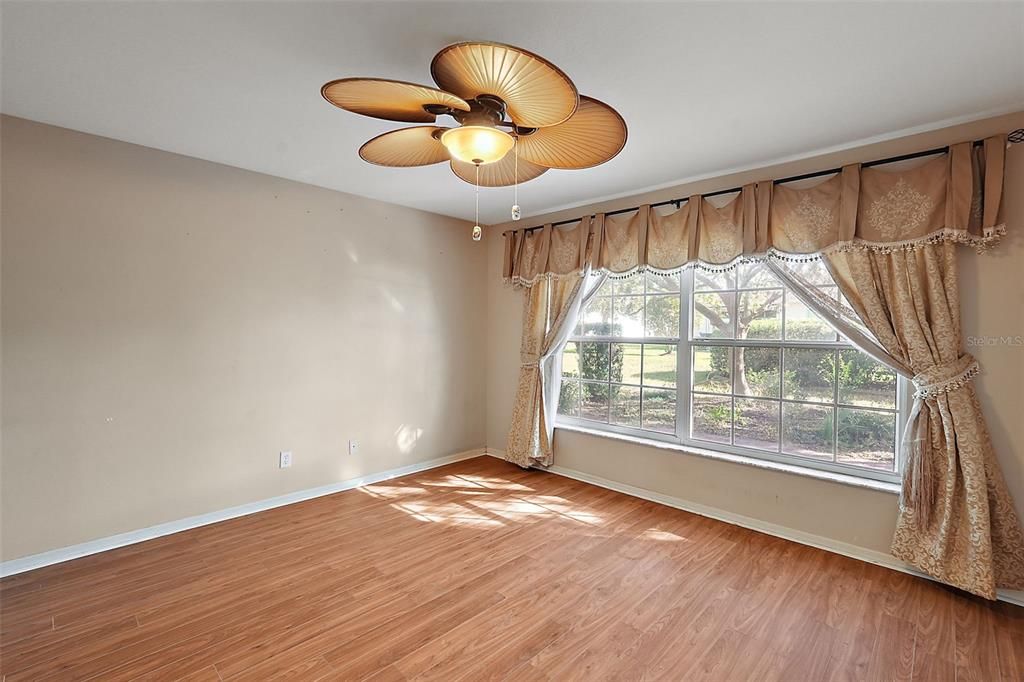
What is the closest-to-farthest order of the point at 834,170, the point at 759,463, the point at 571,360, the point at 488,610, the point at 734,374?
1. the point at 488,610
2. the point at 834,170
3. the point at 759,463
4. the point at 734,374
5. the point at 571,360

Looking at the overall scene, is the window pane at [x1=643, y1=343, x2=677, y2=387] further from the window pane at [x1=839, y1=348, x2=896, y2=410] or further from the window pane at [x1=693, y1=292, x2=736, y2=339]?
the window pane at [x1=839, y1=348, x2=896, y2=410]

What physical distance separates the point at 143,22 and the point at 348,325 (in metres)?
2.50

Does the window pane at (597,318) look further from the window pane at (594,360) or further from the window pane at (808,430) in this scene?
the window pane at (808,430)

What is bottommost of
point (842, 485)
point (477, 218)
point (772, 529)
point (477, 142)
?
point (772, 529)

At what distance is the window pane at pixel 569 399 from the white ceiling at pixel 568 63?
7.51 ft

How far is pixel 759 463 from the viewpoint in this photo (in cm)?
325

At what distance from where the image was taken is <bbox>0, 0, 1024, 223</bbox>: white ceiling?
1.70m

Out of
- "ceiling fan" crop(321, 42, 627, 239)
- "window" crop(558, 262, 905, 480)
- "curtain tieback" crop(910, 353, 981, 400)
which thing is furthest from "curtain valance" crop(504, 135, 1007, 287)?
"ceiling fan" crop(321, 42, 627, 239)

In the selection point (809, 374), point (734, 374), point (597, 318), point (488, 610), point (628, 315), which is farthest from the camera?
point (597, 318)

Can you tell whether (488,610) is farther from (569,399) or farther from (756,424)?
(569,399)

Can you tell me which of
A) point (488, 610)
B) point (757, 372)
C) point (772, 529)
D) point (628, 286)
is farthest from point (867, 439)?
point (488, 610)

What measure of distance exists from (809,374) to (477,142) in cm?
275

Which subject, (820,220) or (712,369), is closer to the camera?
(820,220)

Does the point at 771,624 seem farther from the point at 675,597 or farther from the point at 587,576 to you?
the point at 587,576
